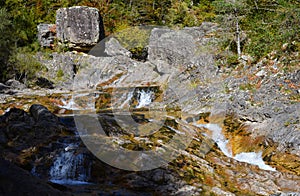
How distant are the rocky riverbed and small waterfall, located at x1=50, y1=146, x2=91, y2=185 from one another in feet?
0.09

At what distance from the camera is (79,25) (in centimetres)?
2452

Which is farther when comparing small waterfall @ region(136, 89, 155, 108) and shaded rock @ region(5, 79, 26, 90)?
shaded rock @ region(5, 79, 26, 90)

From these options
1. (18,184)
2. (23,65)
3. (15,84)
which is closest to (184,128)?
(18,184)

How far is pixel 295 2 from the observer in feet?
45.7

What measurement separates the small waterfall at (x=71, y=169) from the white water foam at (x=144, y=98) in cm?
852

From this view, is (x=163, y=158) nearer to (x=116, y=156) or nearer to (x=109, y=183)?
(x=116, y=156)

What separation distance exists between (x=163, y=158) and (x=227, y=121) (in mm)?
4198

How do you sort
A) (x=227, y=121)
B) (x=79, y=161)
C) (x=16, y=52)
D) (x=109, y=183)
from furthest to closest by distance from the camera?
1. (x=16, y=52)
2. (x=227, y=121)
3. (x=79, y=161)
4. (x=109, y=183)

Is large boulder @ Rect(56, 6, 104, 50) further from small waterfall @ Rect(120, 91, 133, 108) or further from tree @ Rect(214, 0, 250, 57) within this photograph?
tree @ Rect(214, 0, 250, 57)

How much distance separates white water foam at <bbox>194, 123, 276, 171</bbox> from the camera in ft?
32.5

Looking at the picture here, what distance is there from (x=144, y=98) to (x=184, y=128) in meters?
5.69

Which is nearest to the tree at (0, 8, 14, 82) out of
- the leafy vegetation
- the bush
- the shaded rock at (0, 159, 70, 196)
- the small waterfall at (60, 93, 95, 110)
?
the leafy vegetation

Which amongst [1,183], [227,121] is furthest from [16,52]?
[1,183]

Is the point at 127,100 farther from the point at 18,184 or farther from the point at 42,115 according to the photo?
the point at 18,184
